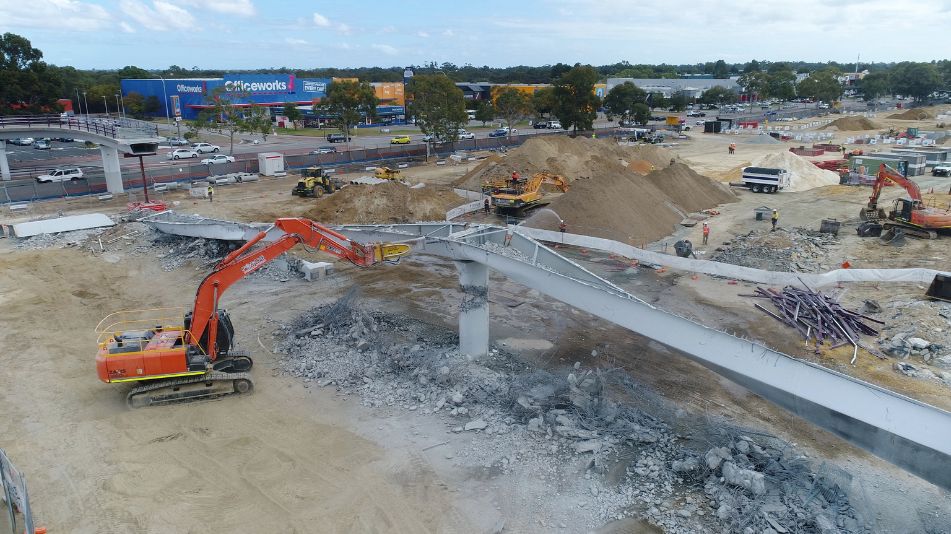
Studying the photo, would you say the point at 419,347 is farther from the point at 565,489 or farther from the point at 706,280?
the point at 706,280

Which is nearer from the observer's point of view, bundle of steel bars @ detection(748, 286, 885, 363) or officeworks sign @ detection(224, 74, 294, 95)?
bundle of steel bars @ detection(748, 286, 885, 363)

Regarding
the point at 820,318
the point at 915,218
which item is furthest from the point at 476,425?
the point at 915,218

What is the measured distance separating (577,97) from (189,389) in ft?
183

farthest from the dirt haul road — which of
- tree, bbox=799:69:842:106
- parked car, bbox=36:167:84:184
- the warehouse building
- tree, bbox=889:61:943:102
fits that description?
tree, bbox=889:61:943:102

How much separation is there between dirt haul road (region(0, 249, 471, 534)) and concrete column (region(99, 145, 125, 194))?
2260cm

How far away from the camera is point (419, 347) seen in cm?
1667

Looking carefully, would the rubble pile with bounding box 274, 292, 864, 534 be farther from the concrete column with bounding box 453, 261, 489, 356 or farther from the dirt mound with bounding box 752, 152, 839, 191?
the dirt mound with bounding box 752, 152, 839, 191

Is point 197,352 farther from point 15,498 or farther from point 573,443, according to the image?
point 573,443

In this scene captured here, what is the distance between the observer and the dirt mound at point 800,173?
1650 inches

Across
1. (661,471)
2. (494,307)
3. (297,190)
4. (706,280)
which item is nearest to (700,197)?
(706,280)

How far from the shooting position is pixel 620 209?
30.3m

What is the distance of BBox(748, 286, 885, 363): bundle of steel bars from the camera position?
18.2 metres

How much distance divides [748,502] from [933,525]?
310cm

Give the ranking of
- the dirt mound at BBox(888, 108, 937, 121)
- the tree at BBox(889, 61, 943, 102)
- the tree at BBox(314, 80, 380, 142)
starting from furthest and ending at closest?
1. the tree at BBox(889, 61, 943, 102)
2. the dirt mound at BBox(888, 108, 937, 121)
3. the tree at BBox(314, 80, 380, 142)
